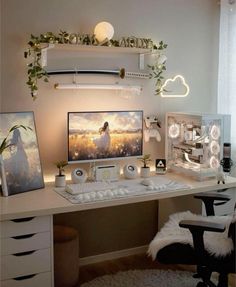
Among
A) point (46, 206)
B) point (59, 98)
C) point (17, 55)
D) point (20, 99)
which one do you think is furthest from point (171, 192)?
point (17, 55)

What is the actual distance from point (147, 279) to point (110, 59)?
1.71 metres

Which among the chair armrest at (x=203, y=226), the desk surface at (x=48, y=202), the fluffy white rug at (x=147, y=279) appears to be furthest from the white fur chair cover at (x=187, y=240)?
the fluffy white rug at (x=147, y=279)

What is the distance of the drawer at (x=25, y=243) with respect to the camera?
2172mm

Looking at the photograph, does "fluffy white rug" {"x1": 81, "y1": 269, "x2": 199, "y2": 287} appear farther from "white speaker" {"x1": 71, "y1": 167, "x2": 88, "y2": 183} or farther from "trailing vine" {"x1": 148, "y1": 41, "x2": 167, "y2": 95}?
"trailing vine" {"x1": 148, "y1": 41, "x2": 167, "y2": 95}

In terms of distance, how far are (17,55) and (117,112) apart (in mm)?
856

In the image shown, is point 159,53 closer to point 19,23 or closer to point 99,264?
point 19,23

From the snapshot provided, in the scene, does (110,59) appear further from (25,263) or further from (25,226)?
(25,263)

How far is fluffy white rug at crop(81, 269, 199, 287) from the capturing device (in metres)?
2.80

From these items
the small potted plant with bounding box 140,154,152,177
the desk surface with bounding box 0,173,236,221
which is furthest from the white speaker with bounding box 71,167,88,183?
the small potted plant with bounding box 140,154,152,177

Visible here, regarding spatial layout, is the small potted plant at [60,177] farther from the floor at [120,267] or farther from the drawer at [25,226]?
the floor at [120,267]

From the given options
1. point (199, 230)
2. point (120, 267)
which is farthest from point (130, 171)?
point (199, 230)

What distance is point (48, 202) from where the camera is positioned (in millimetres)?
2354

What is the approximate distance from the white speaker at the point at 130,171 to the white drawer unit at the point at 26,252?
876mm

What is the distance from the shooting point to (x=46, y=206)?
2.27 meters
